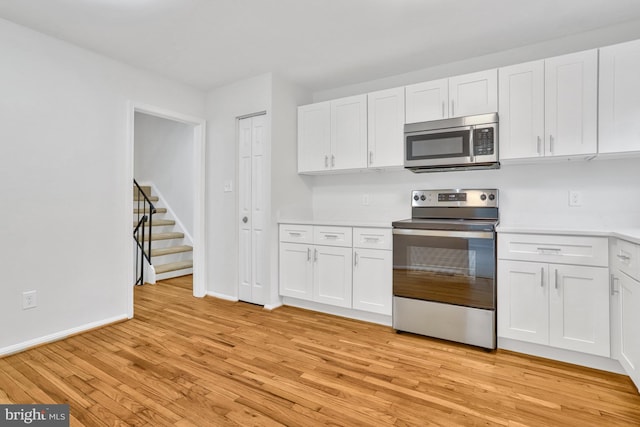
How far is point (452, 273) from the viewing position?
259 centimetres

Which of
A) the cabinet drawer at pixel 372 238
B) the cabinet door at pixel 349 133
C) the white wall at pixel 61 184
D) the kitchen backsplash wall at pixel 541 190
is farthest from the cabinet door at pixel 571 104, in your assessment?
the white wall at pixel 61 184

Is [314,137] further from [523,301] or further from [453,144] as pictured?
[523,301]

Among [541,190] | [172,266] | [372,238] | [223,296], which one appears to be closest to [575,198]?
[541,190]

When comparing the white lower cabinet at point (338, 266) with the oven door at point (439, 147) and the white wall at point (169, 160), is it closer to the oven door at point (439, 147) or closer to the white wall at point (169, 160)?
the oven door at point (439, 147)

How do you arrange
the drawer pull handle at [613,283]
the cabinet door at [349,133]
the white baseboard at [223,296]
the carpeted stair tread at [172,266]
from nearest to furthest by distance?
the drawer pull handle at [613,283] → the cabinet door at [349,133] → the white baseboard at [223,296] → the carpeted stair tread at [172,266]

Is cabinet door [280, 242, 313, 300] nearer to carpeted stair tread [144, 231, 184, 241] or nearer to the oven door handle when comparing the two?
the oven door handle

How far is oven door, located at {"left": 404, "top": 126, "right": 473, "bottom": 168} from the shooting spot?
273 centimetres

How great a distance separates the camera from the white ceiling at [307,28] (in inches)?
88.9

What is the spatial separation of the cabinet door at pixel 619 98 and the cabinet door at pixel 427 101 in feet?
3.45

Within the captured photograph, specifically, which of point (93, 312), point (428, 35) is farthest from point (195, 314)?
point (428, 35)

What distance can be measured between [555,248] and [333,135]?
2.18 meters

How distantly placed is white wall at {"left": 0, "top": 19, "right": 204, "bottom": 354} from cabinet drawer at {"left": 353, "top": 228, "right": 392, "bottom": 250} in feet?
7.28

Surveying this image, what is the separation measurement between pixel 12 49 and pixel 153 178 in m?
3.76

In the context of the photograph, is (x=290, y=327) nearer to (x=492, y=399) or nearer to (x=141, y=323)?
(x=141, y=323)
